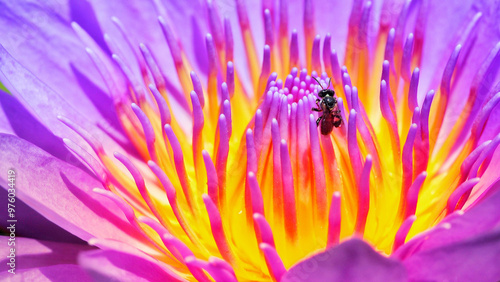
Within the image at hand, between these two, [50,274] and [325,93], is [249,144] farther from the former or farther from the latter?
[50,274]

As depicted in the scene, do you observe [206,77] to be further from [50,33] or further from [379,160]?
[379,160]

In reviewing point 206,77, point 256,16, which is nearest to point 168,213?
point 206,77

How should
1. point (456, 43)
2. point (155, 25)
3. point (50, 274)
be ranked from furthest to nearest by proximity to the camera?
point (155, 25) < point (456, 43) < point (50, 274)

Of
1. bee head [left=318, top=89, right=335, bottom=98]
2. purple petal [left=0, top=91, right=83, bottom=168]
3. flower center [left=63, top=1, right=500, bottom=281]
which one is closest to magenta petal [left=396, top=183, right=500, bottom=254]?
flower center [left=63, top=1, right=500, bottom=281]

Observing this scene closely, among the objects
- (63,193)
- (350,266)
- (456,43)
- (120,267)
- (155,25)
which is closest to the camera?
(350,266)

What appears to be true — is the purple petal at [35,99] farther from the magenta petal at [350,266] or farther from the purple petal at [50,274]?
the magenta petal at [350,266]

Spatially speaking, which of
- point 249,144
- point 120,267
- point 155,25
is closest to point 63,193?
point 120,267

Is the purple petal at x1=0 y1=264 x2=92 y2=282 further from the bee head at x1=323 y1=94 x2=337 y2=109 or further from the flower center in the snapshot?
the bee head at x1=323 y1=94 x2=337 y2=109
